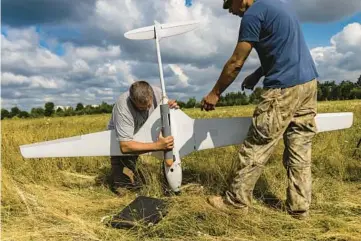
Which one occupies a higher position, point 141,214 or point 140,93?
point 140,93

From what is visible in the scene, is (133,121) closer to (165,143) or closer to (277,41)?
(165,143)

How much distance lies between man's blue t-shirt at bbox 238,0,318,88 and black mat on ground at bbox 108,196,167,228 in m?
1.68

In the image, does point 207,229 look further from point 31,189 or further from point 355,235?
point 31,189

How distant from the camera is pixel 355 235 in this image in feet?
11.7

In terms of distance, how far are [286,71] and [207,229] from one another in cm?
171

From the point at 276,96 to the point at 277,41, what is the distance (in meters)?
0.53

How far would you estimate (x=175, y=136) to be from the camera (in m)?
4.83

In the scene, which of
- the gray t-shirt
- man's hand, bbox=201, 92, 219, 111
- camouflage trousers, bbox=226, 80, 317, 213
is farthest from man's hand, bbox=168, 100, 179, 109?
camouflage trousers, bbox=226, 80, 317, 213

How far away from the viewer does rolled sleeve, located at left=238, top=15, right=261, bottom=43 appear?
376 centimetres

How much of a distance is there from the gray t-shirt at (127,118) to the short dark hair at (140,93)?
17cm

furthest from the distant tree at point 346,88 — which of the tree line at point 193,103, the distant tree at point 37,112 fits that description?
the distant tree at point 37,112

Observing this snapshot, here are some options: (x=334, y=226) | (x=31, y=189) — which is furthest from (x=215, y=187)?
(x=31, y=189)

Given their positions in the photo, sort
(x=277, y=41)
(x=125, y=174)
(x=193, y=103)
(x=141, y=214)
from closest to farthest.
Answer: (x=277, y=41), (x=141, y=214), (x=125, y=174), (x=193, y=103)

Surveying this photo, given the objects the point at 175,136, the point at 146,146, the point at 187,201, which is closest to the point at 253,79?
the point at 175,136
